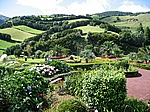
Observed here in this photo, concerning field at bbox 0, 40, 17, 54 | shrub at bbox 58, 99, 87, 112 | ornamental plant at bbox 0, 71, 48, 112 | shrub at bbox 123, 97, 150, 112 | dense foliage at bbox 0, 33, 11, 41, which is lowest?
shrub at bbox 123, 97, 150, 112

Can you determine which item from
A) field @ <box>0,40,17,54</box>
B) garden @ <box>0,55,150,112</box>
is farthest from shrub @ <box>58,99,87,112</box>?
field @ <box>0,40,17,54</box>

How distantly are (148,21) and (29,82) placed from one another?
13407 centimetres

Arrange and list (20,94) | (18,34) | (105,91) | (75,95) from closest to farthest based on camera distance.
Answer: (20,94) < (105,91) < (75,95) < (18,34)

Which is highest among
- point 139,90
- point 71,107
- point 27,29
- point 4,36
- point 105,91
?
point 27,29

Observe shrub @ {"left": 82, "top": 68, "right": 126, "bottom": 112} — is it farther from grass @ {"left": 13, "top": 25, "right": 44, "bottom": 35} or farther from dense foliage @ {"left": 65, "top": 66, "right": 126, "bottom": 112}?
grass @ {"left": 13, "top": 25, "right": 44, "bottom": 35}

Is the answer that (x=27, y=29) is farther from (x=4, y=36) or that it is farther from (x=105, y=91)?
(x=105, y=91)

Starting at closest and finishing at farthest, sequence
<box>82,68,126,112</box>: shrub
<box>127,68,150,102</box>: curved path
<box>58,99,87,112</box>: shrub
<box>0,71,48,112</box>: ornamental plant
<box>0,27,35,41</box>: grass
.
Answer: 1. <box>0,71,48,112</box>: ornamental plant
2. <box>58,99,87,112</box>: shrub
3. <box>82,68,126,112</box>: shrub
4. <box>127,68,150,102</box>: curved path
5. <box>0,27,35,41</box>: grass

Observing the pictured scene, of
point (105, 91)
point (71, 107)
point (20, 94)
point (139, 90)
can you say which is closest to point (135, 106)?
point (105, 91)

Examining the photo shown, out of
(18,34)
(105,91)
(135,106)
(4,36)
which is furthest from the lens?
(18,34)

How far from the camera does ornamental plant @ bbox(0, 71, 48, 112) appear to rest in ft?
16.0

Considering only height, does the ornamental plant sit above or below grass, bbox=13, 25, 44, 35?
below

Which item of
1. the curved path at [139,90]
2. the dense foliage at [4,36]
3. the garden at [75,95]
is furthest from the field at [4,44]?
the garden at [75,95]

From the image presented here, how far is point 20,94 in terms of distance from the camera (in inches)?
204

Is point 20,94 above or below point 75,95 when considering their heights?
above
